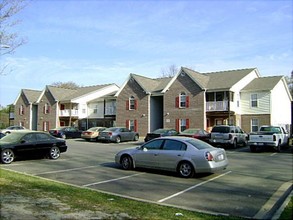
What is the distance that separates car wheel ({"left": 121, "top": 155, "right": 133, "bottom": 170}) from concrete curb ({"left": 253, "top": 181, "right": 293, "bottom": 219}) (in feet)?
18.6

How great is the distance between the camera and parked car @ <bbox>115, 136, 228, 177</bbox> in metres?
11.6

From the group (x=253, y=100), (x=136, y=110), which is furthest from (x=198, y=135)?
(x=136, y=110)

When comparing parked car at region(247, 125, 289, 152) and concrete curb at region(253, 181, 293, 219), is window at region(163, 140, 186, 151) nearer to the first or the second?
concrete curb at region(253, 181, 293, 219)

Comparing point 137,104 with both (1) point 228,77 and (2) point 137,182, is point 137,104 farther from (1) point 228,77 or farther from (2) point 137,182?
(2) point 137,182

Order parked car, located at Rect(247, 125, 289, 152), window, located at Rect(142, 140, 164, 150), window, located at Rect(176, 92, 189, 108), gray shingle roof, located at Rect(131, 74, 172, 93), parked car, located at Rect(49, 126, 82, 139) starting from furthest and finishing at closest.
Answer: gray shingle roof, located at Rect(131, 74, 172, 93)
parked car, located at Rect(49, 126, 82, 139)
window, located at Rect(176, 92, 189, 108)
parked car, located at Rect(247, 125, 289, 152)
window, located at Rect(142, 140, 164, 150)

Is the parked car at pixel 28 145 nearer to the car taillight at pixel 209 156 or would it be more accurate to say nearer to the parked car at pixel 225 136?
the car taillight at pixel 209 156

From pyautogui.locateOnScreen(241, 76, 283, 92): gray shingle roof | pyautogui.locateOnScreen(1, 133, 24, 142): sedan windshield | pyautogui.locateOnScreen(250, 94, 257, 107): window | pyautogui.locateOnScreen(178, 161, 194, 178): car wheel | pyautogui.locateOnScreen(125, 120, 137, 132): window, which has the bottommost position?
pyautogui.locateOnScreen(178, 161, 194, 178): car wheel

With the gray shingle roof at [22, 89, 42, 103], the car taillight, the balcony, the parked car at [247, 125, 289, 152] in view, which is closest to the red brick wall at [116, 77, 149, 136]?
the balcony

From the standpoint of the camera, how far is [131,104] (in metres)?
42.4

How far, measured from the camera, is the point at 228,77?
38.2 m

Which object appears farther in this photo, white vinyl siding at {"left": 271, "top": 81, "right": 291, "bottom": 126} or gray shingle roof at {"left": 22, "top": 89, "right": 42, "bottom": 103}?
gray shingle roof at {"left": 22, "top": 89, "right": 42, "bottom": 103}

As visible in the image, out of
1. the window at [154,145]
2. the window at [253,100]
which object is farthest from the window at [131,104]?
the window at [154,145]

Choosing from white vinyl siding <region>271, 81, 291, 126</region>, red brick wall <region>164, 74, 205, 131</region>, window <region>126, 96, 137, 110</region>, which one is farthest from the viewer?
window <region>126, 96, 137, 110</region>

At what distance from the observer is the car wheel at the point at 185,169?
1177 cm
